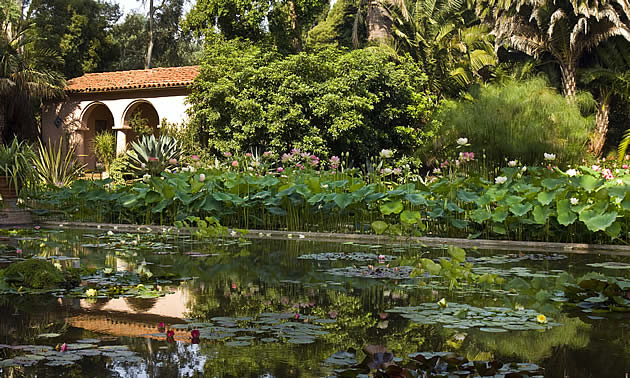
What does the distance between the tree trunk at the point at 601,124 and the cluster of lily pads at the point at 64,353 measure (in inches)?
946

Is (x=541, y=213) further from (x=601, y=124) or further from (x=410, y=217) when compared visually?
(x=601, y=124)

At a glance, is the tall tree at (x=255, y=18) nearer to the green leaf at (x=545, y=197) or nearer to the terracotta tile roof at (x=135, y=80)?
the terracotta tile roof at (x=135, y=80)

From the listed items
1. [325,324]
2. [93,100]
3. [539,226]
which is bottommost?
[325,324]

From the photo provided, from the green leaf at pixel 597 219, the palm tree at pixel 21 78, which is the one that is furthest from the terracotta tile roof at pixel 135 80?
the green leaf at pixel 597 219

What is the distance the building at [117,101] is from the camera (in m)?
25.1

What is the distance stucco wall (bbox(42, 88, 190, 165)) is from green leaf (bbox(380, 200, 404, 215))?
681 inches

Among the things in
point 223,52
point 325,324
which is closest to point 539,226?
point 325,324

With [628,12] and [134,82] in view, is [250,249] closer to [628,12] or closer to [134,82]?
[134,82]

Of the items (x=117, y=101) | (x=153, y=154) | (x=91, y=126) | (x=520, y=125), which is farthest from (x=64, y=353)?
(x=91, y=126)

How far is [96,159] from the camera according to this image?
1089 inches

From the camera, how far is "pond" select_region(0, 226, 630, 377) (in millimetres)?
2912

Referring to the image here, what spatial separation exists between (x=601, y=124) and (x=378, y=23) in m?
8.87

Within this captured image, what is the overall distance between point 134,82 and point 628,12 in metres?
17.9

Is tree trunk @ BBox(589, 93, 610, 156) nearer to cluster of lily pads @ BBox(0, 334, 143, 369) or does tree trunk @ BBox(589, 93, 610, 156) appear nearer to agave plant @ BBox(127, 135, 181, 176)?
agave plant @ BBox(127, 135, 181, 176)
